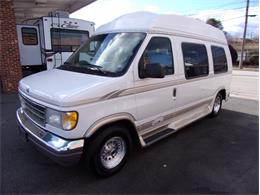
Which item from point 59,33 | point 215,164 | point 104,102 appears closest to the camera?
point 104,102

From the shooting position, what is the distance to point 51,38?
9781mm

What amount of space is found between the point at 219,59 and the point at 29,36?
857 centimetres

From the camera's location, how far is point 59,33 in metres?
9.87

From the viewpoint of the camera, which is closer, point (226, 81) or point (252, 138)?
point (252, 138)

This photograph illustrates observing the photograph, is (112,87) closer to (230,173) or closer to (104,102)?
(104,102)

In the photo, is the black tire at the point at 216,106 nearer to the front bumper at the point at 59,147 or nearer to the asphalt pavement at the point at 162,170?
the asphalt pavement at the point at 162,170

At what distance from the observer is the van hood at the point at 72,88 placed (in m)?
2.62

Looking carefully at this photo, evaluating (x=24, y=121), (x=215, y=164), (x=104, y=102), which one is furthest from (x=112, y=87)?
(x=215, y=164)

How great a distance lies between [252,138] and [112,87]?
3475 mm

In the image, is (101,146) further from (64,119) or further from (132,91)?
(132,91)

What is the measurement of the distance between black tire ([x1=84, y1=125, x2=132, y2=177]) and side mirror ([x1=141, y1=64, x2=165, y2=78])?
85 centimetres

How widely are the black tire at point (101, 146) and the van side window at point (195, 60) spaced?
180 cm

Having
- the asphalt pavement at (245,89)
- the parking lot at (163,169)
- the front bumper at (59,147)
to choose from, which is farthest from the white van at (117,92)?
the asphalt pavement at (245,89)

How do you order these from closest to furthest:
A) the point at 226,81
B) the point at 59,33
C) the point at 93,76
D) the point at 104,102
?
the point at 104,102 < the point at 93,76 < the point at 226,81 < the point at 59,33
